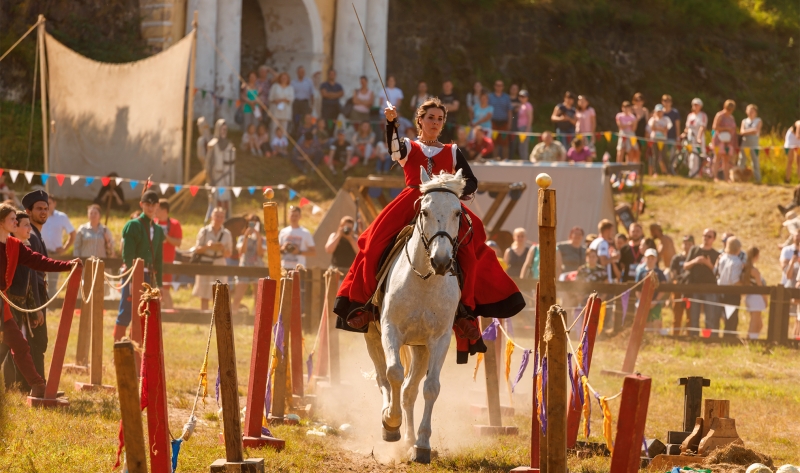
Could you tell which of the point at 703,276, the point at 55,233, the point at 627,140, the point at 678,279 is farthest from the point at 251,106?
the point at 703,276

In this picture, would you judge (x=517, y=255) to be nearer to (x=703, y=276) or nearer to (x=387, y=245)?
(x=703, y=276)

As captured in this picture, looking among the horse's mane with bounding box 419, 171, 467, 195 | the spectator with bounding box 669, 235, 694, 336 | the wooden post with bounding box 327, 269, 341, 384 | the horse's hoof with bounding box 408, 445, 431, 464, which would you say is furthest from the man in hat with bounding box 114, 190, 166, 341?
the spectator with bounding box 669, 235, 694, 336

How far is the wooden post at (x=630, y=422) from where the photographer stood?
5.45 m

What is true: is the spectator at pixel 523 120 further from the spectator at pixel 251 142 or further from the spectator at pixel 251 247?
the spectator at pixel 251 247

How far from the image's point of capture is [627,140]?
79.1 ft

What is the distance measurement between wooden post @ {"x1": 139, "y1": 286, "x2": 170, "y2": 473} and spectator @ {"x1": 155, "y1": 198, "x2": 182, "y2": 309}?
29.3 feet

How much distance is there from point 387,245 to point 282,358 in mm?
1287

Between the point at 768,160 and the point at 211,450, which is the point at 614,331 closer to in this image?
the point at 211,450

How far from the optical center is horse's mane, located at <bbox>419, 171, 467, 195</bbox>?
738 centimetres

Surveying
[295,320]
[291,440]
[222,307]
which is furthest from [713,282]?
[222,307]

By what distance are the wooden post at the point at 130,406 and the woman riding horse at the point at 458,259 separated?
3.01 m

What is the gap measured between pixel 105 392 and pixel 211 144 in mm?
10989

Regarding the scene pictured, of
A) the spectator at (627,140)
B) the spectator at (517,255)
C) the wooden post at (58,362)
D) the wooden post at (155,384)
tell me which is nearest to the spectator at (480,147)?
the spectator at (627,140)

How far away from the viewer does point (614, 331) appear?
51.4ft
